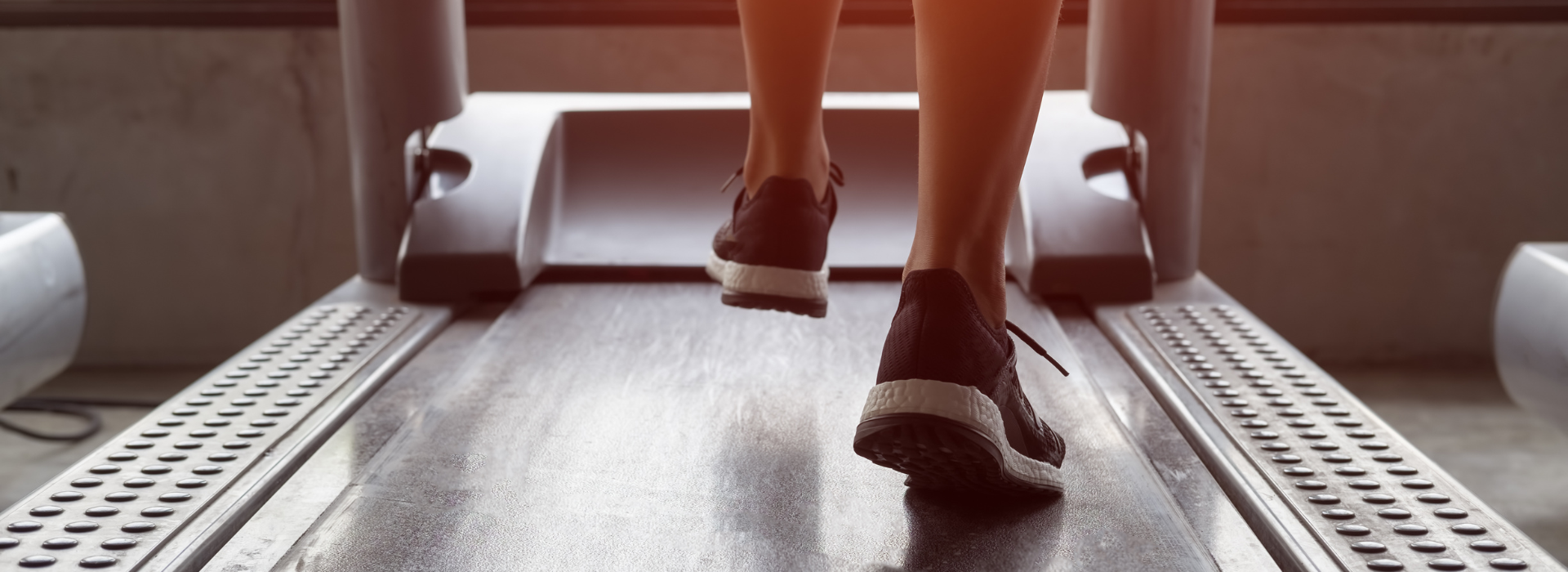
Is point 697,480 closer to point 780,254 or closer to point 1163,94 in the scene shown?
point 780,254

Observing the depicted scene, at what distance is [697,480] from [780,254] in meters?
0.29

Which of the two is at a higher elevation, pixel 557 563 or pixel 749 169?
pixel 749 169

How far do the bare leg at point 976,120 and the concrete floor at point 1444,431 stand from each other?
119cm

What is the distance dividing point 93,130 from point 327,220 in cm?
49

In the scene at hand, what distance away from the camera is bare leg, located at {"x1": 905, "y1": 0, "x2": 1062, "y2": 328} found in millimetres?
845

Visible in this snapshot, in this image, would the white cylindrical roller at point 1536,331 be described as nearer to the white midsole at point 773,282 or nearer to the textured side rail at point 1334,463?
the textured side rail at point 1334,463

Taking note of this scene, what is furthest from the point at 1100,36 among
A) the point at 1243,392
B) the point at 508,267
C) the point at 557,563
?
the point at 557,563

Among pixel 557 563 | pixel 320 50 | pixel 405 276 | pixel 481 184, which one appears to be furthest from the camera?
pixel 320 50

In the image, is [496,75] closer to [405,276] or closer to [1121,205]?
[405,276]

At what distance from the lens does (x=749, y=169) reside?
128 centimetres

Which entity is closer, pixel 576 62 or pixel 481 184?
pixel 481 184

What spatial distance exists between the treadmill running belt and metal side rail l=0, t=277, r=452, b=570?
0.08 m

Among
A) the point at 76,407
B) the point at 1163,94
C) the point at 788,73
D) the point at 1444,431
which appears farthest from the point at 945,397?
the point at 76,407

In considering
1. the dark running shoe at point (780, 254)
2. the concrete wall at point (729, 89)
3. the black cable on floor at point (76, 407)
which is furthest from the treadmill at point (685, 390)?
the black cable on floor at point (76, 407)
